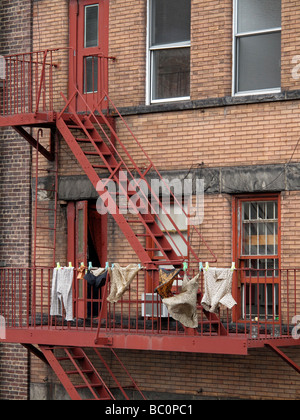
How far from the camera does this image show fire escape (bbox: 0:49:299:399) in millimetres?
14180

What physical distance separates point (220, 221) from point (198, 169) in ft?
3.20

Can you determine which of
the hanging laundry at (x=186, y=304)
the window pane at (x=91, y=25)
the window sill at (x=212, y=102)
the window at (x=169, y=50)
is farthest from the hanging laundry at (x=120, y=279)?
the window pane at (x=91, y=25)

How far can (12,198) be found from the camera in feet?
57.3

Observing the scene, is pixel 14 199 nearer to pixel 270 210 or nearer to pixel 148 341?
pixel 148 341

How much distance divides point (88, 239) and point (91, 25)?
3959 millimetres

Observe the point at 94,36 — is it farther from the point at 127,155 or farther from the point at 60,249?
the point at 60,249

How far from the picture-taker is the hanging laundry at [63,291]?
47.8ft

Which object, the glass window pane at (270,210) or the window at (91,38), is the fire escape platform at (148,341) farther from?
the window at (91,38)

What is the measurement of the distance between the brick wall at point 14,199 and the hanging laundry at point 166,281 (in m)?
4.52

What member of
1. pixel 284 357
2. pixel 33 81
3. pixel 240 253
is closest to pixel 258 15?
pixel 240 253

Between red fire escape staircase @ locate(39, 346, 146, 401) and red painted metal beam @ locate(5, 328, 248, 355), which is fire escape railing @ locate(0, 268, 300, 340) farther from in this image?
red fire escape staircase @ locate(39, 346, 146, 401)

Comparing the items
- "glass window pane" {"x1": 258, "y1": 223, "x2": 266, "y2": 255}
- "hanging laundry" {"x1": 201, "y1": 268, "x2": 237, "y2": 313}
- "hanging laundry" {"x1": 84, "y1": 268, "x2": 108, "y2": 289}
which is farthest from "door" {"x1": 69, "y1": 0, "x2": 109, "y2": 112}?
"hanging laundry" {"x1": 201, "y1": 268, "x2": 237, "y2": 313}

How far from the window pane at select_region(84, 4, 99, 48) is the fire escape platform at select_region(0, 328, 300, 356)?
5491mm

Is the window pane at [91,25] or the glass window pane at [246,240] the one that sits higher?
Result: the window pane at [91,25]
